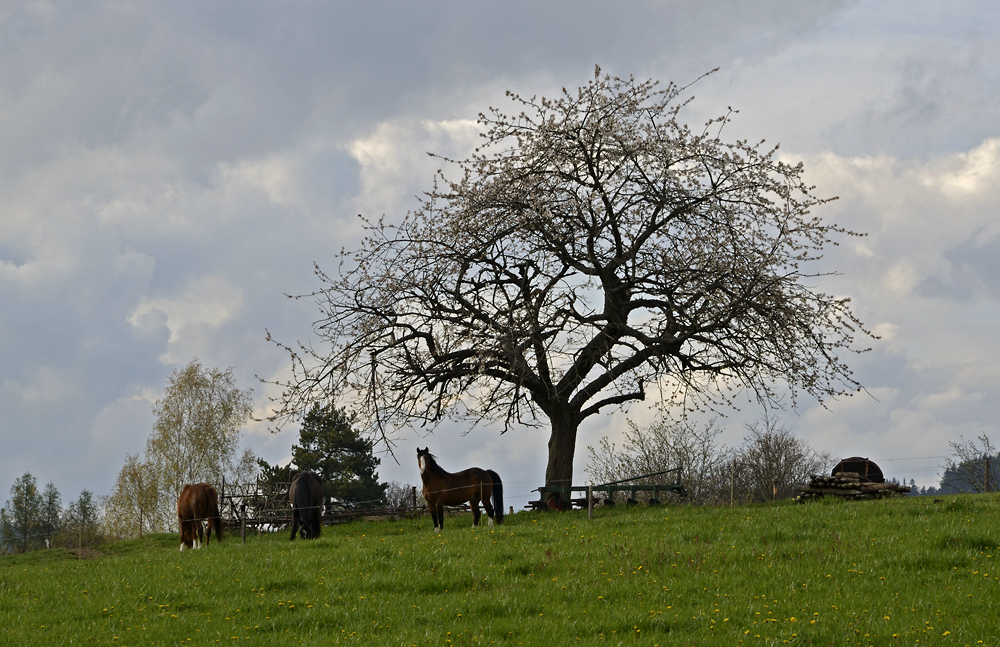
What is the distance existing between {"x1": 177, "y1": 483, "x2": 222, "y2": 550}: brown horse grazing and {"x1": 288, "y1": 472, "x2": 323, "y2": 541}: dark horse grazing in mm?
2165

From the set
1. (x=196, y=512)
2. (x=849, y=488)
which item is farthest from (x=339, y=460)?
(x=849, y=488)

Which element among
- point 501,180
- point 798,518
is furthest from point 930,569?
point 501,180

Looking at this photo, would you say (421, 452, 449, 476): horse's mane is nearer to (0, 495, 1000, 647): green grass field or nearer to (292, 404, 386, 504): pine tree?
(0, 495, 1000, 647): green grass field

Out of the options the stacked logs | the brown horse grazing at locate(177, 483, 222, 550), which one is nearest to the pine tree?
the brown horse grazing at locate(177, 483, 222, 550)

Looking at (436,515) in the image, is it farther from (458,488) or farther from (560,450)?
(560,450)

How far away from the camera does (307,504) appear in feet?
67.7

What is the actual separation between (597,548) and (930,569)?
Answer: 193 inches

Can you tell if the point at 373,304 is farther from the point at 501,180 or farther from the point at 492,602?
the point at 492,602

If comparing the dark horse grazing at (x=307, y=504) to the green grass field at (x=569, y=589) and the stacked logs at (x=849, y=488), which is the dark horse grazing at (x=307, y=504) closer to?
the green grass field at (x=569, y=589)

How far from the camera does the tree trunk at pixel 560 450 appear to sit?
23.0m

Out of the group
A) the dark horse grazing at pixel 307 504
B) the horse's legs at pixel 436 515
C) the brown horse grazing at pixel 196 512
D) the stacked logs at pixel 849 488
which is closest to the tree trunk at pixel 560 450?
the horse's legs at pixel 436 515

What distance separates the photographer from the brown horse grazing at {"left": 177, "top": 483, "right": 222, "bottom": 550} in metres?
21.3

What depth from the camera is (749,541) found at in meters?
13.1

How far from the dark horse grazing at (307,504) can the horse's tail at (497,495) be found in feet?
15.5
